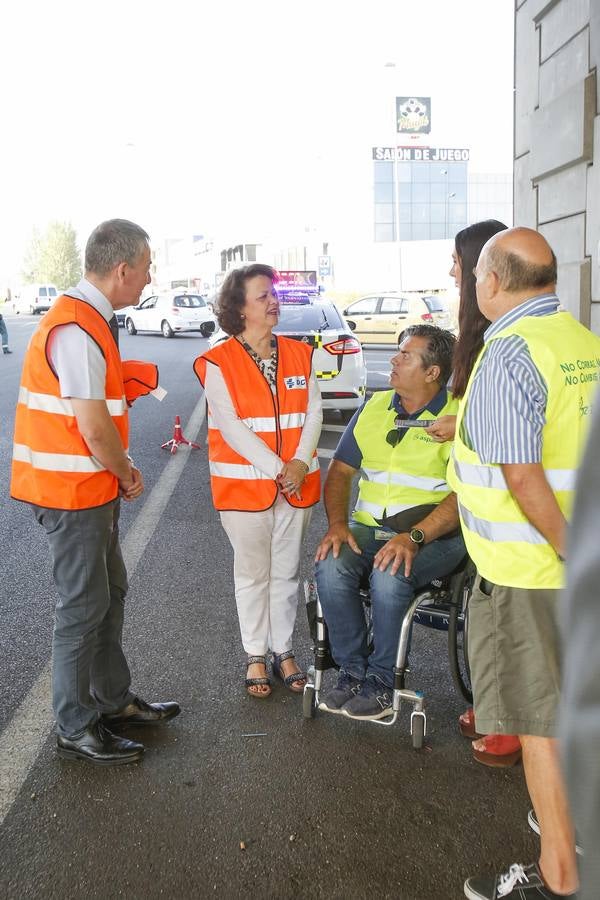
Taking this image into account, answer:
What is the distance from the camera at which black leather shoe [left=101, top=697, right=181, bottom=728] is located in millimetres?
3541

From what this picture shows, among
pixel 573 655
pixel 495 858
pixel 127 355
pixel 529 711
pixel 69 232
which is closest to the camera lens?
pixel 573 655

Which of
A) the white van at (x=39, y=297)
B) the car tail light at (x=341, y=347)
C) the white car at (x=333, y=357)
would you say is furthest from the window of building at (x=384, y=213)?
the car tail light at (x=341, y=347)

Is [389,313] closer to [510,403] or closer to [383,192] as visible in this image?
[510,403]

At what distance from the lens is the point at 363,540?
378 cm

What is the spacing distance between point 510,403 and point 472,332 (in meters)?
1.08

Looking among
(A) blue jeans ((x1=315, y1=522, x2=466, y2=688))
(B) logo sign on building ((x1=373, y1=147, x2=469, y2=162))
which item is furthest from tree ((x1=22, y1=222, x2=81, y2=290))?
(A) blue jeans ((x1=315, y1=522, x2=466, y2=688))

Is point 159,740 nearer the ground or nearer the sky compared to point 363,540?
nearer the ground

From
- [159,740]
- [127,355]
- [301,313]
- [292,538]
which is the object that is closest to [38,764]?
[159,740]

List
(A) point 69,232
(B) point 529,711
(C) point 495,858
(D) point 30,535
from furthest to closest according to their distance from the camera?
(A) point 69,232, (D) point 30,535, (C) point 495,858, (B) point 529,711

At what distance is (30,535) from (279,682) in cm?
316

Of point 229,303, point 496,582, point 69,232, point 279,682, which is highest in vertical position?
point 69,232

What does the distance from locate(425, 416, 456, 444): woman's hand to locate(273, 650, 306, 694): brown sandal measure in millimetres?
1246

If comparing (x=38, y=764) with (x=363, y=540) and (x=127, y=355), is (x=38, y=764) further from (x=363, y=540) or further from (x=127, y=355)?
(x=127, y=355)

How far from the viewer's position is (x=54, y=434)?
3.06 meters
